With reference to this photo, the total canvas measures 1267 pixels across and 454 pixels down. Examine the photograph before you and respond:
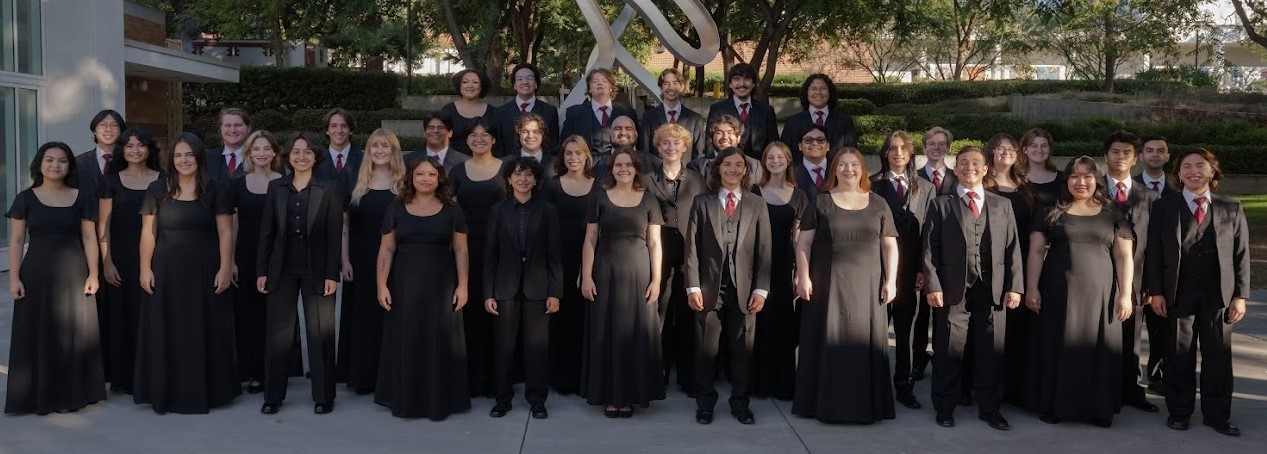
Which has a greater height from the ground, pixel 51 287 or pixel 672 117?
pixel 672 117

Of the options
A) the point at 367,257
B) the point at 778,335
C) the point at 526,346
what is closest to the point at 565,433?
the point at 526,346

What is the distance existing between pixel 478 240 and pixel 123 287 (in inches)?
90.1

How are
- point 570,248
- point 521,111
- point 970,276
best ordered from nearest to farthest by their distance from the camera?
point 970,276, point 570,248, point 521,111

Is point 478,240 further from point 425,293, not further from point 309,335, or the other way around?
point 309,335

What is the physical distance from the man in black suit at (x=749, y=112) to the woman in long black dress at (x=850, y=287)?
228 centimetres

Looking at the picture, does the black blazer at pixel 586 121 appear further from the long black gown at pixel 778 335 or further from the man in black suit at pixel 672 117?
the long black gown at pixel 778 335

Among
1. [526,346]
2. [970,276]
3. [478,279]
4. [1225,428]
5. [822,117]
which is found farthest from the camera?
[822,117]

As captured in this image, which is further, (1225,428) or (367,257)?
(367,257)

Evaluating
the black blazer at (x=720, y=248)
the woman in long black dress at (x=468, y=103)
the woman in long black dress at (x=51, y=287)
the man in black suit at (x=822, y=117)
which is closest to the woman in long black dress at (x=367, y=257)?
the woman in long black dress at (x=468, y=103)

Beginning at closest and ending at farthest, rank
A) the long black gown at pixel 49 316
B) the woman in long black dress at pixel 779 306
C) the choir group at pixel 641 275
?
the choir group at pixel 641 275 < the long black gown at pixel 49 316 < the woman in long black dress at pixel 779 306

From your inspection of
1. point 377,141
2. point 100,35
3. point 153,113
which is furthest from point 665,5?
point 377,141

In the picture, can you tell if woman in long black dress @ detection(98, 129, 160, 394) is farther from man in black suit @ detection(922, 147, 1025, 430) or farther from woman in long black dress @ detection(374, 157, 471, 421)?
man in black suit @ detection(922, 147, 1025, 430)

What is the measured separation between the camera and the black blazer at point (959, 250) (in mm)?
7238

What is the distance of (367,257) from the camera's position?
7.96 m
